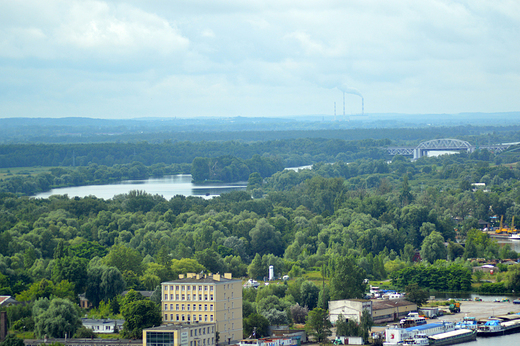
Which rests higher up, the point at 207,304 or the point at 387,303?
the point at 207,304

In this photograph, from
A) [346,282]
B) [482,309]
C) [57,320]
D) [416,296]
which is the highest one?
[57,320]

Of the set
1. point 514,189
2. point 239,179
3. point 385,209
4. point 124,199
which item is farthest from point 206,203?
point 239,179

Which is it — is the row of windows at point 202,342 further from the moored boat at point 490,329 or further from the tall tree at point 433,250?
the tall tree at point 433,250

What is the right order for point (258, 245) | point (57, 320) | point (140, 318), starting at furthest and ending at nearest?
point (258, 245) < point (57, 320) < point (140, 318)

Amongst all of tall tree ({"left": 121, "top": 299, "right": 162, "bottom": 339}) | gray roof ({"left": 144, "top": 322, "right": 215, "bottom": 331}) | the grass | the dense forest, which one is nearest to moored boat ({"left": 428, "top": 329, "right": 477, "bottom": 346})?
the dense forest

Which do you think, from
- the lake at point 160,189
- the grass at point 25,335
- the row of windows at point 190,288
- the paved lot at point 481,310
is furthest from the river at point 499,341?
the lake at point 160,189

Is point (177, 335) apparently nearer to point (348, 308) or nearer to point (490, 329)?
Answer: point (348, 308)

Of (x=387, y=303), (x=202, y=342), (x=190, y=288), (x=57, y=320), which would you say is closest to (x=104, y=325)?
(x=57, y=320)

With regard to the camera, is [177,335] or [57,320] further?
[57,320]
